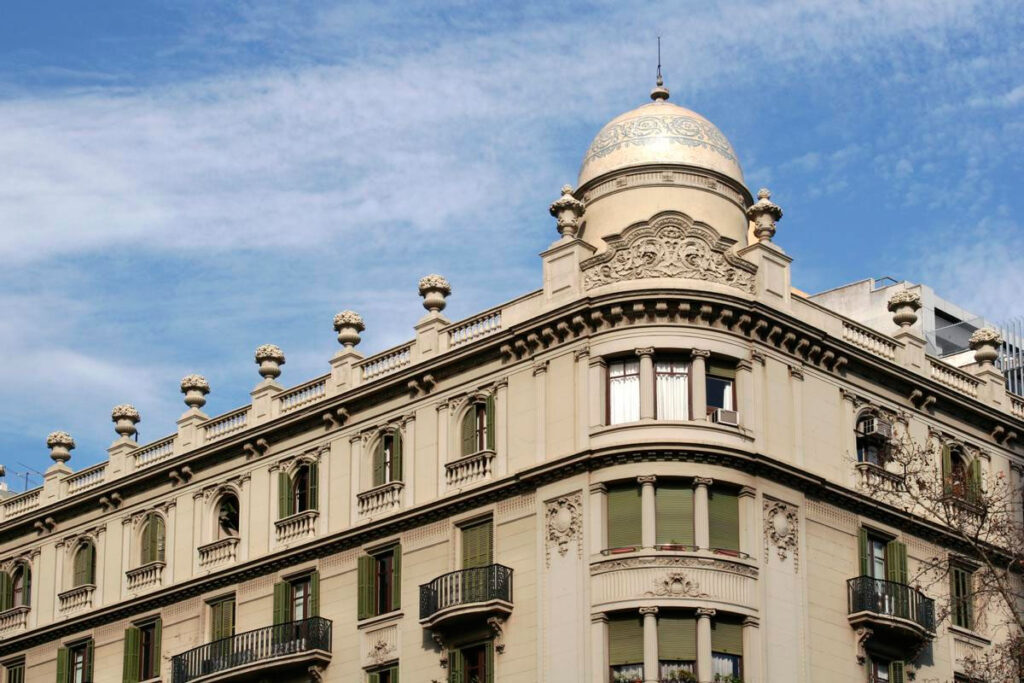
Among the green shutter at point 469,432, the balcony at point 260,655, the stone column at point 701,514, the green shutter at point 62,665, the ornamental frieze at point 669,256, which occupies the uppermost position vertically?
the ornamental frieze at point 669,256

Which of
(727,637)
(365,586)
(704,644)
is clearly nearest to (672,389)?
(727,637)

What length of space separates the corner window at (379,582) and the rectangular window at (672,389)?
8.82 meters

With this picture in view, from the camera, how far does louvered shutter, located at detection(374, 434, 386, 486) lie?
67.5 metres

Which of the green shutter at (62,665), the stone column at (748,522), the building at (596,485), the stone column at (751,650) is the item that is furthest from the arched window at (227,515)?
the stone column at (751,650)

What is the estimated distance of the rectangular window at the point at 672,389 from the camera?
6212 cm

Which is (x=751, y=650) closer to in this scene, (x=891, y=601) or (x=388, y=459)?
(x=891, y=601)

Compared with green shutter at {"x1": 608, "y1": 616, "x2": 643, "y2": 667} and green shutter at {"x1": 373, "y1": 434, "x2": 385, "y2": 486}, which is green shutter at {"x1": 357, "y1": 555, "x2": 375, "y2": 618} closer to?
green shutter at {"x1": 373, "y1": 434, "x2": 385, "y2": 486}

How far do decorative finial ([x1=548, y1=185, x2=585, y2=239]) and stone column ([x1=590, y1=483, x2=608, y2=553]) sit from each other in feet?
24.9

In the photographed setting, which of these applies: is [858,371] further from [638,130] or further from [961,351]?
[961,351]

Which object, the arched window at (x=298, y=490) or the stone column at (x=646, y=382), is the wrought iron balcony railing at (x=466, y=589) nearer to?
the stone column at (x=646, y=382)

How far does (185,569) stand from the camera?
A: 71.6 metres

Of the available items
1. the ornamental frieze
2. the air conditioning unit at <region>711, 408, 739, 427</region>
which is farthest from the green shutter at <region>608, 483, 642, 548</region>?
the ornamental frieze

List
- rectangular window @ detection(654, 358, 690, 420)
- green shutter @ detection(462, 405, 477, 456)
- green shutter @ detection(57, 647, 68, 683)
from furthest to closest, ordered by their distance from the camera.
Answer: green shutter @ detection(57, 647, 68, 683) → green shutter @ detection(462, 405, 477, 456) → rectangular window @ detection(654, 358, 690, 420)

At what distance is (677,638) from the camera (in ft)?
195
